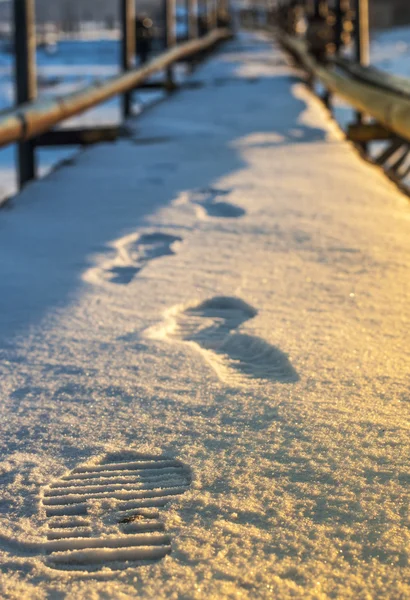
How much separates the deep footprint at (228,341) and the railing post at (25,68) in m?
2.39

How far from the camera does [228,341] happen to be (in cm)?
208

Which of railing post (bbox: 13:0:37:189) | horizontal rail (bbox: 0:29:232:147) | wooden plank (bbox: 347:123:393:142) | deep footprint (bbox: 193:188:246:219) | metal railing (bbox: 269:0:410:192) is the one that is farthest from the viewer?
wooden plank (bbox: 347:123:393:142)

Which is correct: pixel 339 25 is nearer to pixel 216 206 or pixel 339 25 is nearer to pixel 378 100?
pixel 378 100

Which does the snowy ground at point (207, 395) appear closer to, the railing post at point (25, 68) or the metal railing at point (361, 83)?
the railing post at point (25, 68)

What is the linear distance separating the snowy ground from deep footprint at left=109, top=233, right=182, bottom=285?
11 mm

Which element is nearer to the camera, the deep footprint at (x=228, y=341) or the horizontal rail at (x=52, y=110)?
the deep footprint at (x=228, y=341)

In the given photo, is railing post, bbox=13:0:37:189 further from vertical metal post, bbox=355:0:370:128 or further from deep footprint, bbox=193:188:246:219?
vertical metal post, bbox=355:0:370:128

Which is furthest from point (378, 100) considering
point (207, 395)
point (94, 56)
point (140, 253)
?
point (94, 56)

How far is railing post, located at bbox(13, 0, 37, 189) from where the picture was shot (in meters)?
4.44

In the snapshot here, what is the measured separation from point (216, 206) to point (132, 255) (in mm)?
748

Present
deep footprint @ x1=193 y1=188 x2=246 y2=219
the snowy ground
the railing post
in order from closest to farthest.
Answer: the snowy ground
deep footprint @ x1=193 y1=188 x2=246 y2=219
the railing post

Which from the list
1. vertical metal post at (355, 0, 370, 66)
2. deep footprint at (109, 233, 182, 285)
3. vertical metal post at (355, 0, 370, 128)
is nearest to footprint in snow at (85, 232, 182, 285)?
deep footprint at (109, 233, 182, 285)

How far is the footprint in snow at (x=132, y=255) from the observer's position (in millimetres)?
2625

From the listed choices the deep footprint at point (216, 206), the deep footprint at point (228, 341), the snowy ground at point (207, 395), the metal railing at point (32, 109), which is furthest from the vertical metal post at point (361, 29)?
the deep footprint at point (228, 341)
